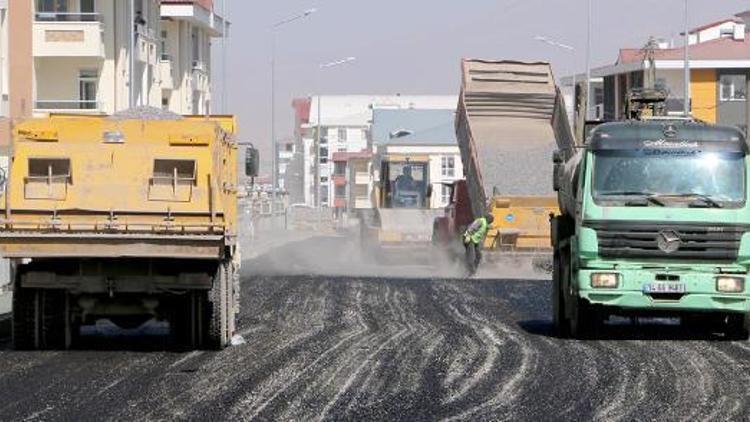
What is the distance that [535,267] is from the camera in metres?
38.2

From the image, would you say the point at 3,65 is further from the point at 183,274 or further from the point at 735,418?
the point at 735,418

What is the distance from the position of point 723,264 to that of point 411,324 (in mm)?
4602

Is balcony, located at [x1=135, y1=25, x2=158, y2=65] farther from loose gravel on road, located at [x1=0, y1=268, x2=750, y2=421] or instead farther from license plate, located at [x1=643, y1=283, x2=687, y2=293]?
license plate, located at [x1=643, y1=283, x2=687, y2=293]

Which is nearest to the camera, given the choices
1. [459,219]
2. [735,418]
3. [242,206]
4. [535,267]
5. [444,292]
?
[735,418]

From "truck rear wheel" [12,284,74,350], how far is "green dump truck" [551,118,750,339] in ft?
19.1

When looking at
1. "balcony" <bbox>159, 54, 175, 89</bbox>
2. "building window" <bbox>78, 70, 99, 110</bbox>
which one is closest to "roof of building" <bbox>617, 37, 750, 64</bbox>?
"balcony" <bbox>159, 54, 175, 89</bbox>

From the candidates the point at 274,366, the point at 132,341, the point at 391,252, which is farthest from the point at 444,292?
the point at 391,252

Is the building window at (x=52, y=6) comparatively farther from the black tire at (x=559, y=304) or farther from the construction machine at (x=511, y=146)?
the black tire at (x=559, y=304)

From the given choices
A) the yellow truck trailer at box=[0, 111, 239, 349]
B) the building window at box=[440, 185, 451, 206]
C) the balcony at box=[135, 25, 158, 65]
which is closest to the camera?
the yellow truck trailer at box=[0, 111, 239, 349]

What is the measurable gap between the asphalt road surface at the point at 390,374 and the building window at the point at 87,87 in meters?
38.6

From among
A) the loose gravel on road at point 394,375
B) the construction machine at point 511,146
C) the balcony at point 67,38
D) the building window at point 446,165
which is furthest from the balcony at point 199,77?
the loose gravel on road at point 394,375

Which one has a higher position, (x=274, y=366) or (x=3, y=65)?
Answer: (x=3, y=65)

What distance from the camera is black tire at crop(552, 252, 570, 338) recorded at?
68.6 ft

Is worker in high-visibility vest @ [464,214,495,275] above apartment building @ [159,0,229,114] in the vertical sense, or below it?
below
